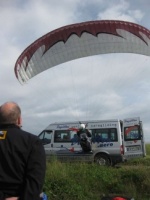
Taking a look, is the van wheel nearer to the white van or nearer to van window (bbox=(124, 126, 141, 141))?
the white van

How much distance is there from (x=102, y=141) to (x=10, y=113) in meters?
14.2

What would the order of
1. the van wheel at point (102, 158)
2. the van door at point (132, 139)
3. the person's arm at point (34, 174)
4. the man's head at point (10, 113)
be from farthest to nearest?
1. the van door at point (132, 139)
2. the van wheel at point (102, 158)
3. the man's head at point (10, 113)
4. the person's arm at point (34, 174)

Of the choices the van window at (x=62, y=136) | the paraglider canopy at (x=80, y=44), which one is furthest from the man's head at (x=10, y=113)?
the van window at (x=62, y=136)

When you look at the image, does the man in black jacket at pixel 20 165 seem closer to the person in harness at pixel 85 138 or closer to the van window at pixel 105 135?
the person in harness at pixel 85 138

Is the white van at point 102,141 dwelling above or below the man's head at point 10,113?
above

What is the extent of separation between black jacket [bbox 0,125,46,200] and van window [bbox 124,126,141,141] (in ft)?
47.7

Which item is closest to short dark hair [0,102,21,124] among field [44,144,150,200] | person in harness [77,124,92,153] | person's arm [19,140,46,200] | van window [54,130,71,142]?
person's arm [19,140,46,200]

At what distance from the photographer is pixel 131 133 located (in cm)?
1744

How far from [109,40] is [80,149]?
501 cm

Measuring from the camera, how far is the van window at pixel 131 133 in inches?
682

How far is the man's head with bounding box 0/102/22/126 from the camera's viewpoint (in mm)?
3223

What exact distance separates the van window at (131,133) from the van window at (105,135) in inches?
22.3

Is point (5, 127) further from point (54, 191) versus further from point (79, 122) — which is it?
point (79, 122)

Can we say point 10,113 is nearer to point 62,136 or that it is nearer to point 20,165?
point 20,165
